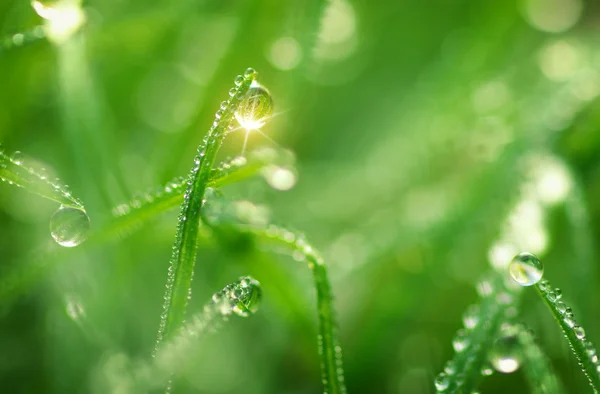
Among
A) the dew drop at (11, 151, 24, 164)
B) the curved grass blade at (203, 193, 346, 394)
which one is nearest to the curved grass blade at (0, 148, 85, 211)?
the dew drop at (11, 151, 24, 164)

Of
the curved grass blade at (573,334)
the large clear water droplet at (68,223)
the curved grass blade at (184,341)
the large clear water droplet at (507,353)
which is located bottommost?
the curved grass blade at (573,334)

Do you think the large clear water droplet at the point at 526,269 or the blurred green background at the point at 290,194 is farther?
the blurred green background at the point at 290,194

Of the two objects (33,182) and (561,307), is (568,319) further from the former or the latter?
(33,182)

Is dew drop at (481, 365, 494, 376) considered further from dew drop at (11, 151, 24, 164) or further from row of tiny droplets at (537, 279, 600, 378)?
Result: dew drop at (11, 151, 24, 164)

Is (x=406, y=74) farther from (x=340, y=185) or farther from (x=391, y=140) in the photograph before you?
(x=340, y=185)

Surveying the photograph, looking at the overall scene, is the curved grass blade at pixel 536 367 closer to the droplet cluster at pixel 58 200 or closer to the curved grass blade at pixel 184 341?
the curved grass blade at pixel 184 341

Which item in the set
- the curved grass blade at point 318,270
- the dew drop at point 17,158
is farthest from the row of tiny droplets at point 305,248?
the dew drop at point 17,158
